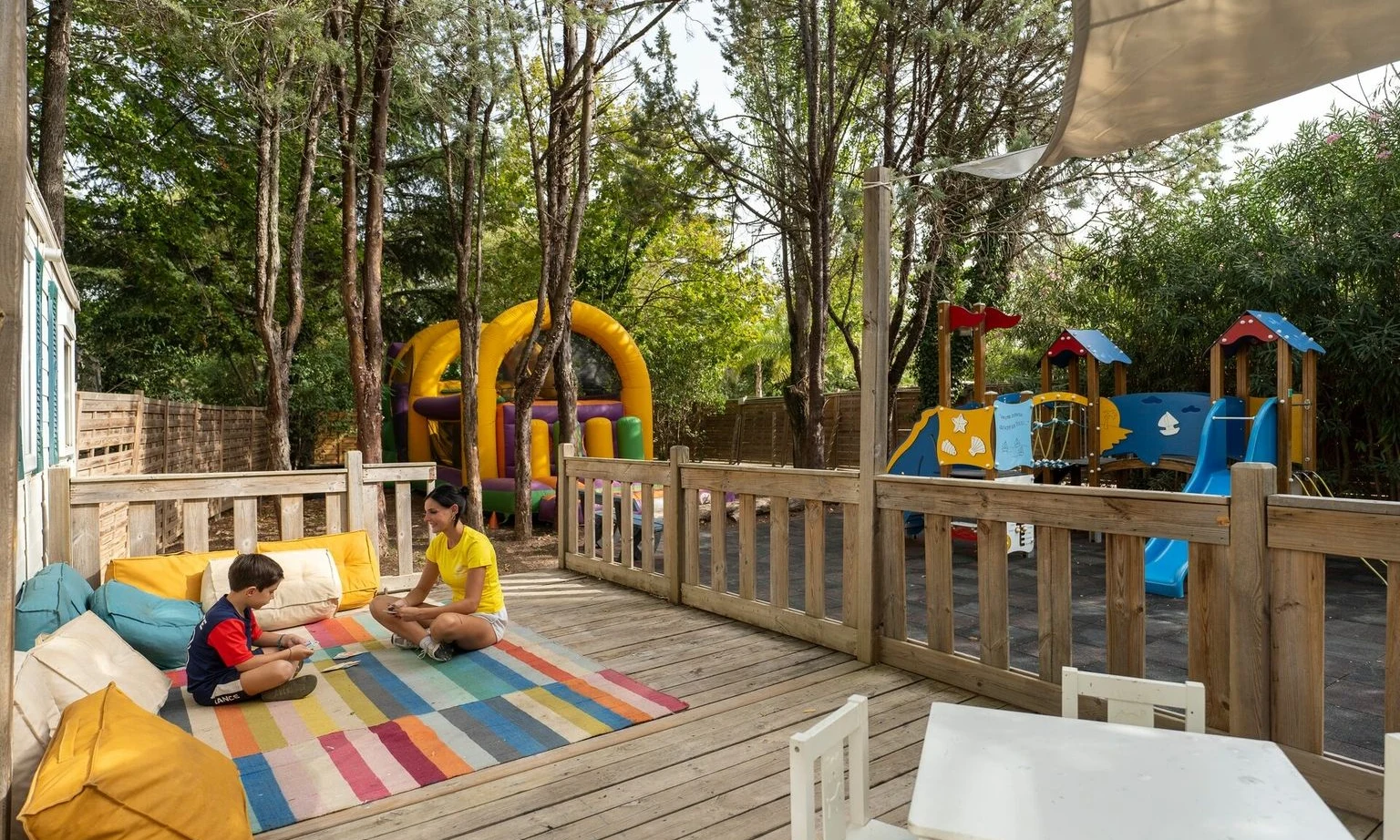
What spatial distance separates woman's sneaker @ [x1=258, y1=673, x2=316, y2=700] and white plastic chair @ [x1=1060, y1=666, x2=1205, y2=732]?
3.15 meters

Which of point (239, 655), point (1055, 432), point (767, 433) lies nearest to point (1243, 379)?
point (1055, 432)

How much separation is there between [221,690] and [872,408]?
3.15 meters

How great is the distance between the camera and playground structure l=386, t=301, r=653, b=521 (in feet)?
33.2

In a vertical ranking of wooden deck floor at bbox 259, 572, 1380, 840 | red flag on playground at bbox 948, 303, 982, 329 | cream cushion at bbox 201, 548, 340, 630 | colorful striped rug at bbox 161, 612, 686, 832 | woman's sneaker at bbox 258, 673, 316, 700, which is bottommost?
wooden deck floor at bbox 259, 572, 1380, 840

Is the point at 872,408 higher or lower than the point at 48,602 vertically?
higher

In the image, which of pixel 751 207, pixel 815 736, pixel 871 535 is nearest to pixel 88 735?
pixel 815 736

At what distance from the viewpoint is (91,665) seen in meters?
2.92

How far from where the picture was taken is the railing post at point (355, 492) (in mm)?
5398

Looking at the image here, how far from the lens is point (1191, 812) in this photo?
1292 millimetres

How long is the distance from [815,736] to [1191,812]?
0.60 m

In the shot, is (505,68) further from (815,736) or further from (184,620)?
(815,736)

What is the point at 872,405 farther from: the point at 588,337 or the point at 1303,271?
the point at 588,337

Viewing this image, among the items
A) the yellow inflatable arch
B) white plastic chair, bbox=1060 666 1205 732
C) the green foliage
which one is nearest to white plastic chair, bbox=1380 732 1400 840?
white plastic chair, bbox=1060 666 1205 732

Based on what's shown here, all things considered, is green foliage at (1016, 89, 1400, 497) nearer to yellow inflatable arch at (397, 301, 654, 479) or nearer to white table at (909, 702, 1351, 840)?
yellow inflatable arch at (397, 301, 654, 479)
